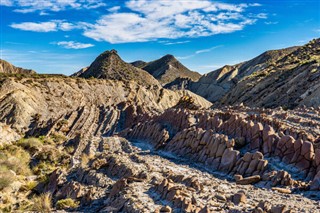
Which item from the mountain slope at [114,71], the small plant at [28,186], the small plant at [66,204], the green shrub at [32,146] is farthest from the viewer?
the mountain slope at [114,71]

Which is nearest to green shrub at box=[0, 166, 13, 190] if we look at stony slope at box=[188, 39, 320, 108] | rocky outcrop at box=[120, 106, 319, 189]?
rocky outcrop at box=[120, 106, 319, 189]

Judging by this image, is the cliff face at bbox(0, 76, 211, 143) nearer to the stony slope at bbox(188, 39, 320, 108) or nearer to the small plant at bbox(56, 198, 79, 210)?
the stony slope at bbox(188, 39, 320, 108)

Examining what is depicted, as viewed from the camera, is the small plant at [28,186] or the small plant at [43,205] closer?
the small plant at [43,205]

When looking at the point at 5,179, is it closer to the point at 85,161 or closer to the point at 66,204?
the point at 85,161

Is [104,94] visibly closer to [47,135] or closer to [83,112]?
[83,112]

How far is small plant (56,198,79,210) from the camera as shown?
14017mm

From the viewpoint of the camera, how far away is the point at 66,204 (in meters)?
14.1

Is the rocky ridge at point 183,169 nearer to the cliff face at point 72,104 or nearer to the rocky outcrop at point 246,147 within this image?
the rocky outcrop at point 246,147

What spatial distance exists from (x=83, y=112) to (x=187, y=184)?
38772 mm

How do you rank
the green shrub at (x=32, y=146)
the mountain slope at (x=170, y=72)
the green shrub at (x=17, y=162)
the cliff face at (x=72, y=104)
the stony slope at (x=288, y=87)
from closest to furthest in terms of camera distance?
the green shrub at (x=17, y=162), the green shrub at (x=32, y=146), the stony slope at (x=288, y=87), the cliff face at (x=72, y=104), the mountain slope at (x=170, y=72)

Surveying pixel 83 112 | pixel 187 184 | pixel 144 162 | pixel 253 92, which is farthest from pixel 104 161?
pixel 253 92

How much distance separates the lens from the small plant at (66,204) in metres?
14.0

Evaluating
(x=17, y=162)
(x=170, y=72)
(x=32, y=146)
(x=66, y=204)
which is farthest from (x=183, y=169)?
(x=170, y=72)

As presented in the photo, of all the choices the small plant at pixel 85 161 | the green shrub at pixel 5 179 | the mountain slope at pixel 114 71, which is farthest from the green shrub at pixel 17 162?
the mountain slope at pixel 114 71
